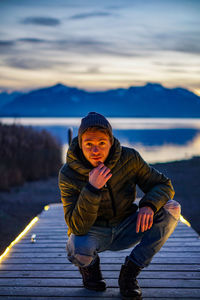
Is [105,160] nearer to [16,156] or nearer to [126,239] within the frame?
[126,239]

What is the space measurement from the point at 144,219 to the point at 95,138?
0.63 m

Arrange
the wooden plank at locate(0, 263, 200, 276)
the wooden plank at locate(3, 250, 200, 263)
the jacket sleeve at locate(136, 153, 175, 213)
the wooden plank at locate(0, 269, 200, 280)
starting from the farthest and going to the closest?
1. the wooden plank at locate(3, 250, 200, 263)
2. the wooden plank at locate(0, 263, 200, 276)
3. the wooden plank at locate(0, 269, 200, 280)
4. the jacket sleeve at locate(136, 153, 175, 213)

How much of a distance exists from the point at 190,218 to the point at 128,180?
14.6 feet

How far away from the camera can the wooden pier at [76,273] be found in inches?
102

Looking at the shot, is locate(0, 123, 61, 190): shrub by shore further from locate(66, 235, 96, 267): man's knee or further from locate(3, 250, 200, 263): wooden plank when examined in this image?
locate(66, 235, 96, 267): man's knee

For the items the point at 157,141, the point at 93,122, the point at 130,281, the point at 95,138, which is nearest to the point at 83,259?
the point at 130,281

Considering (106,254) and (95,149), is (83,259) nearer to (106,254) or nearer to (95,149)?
(95,149)

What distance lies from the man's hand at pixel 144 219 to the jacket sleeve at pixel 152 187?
0.20ft

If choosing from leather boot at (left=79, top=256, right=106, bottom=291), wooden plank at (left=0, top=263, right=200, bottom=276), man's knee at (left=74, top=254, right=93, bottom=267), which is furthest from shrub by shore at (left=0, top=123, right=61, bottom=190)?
man's knee at (left=74, top=254, right=93, bottom=267)

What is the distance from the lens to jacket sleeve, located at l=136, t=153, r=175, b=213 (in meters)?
2.51

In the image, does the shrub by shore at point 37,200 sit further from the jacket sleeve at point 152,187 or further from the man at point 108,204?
the jacket sleeve at point 152,187

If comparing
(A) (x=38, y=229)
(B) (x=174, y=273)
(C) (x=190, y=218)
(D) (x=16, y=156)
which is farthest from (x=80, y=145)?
(D) (x=16, y=156)

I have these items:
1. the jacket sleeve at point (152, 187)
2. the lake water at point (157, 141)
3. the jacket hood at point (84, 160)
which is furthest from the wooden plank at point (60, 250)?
the lake water at point (157, 141)

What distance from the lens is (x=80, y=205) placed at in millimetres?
2318
